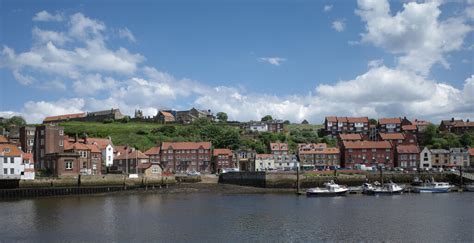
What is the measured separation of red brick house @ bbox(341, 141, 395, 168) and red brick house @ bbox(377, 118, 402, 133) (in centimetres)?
3302

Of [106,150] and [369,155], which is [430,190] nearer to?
[369,155]

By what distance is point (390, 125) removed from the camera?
5738 inches

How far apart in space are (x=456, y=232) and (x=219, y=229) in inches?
738

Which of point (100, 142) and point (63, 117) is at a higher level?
point (63, 117)

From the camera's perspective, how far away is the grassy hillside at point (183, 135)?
131875 mm

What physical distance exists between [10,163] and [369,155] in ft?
246

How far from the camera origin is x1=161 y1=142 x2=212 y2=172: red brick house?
114500 millimetres

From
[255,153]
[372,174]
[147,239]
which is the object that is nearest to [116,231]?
[147,239]

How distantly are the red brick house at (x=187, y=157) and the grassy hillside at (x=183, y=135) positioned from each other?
48.2 ft

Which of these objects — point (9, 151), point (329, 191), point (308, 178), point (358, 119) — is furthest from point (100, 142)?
point (358, 119)

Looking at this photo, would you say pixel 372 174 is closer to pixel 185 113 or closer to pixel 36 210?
pixel 36 210

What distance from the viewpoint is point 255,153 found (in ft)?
397

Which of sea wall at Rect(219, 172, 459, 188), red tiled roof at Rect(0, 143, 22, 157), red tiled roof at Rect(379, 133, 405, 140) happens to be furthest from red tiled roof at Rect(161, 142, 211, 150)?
red tiled roof at Rect(379, 133, 405, 140)

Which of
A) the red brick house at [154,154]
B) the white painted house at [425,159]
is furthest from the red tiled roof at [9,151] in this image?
the white painted house at [425,159]
